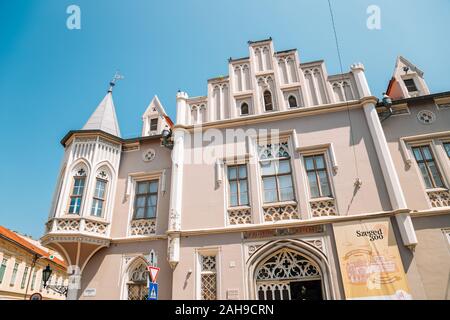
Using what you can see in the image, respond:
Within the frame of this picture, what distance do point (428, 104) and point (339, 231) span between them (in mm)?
7575

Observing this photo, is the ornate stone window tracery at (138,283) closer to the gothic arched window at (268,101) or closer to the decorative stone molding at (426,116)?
the gothic arched window at (268,101)

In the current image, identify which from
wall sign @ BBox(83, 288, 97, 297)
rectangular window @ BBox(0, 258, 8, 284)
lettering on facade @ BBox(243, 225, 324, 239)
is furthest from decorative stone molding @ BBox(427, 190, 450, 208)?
rectangular window @ BBox(0, 258, 8, 284)

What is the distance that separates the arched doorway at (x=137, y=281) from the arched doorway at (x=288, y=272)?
15.3 feet

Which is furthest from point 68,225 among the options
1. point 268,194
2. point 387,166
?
point 387,166

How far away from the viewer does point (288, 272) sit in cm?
1052

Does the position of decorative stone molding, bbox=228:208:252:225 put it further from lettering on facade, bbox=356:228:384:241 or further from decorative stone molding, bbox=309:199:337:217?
lettering on facade, bbox=356:228:384:241

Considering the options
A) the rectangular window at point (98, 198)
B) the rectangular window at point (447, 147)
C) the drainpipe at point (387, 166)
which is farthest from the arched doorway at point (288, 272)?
the rectangular window at point (98, 198)

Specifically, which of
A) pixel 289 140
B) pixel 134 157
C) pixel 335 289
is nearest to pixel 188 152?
pixel 134 157

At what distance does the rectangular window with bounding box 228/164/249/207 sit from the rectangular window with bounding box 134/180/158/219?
3798mm

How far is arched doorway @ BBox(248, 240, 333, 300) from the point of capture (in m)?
10.1

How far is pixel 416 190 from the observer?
36.3 ft

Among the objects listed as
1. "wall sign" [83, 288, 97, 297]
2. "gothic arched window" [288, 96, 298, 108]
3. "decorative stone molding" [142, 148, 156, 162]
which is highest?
"gothic arched window" [288, 96, 298, 108]

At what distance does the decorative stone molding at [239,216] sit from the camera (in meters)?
11.5

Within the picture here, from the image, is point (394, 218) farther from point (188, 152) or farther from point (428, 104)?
point (188, 152)
